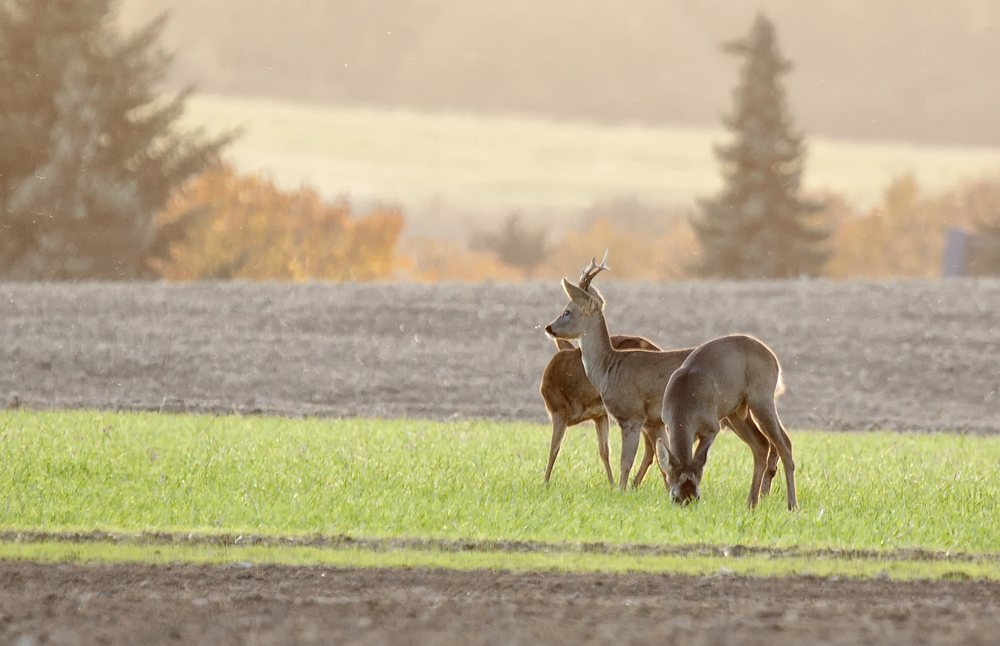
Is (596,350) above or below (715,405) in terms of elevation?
above

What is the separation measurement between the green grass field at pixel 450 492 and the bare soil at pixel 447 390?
96 cm

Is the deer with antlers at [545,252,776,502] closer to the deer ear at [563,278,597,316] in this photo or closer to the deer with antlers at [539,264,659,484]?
the deer ear at [563,278,597,316]

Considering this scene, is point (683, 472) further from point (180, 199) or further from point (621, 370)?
point (180, 199)

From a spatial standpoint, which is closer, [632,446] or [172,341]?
[632,446]

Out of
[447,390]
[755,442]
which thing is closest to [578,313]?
[755,442]

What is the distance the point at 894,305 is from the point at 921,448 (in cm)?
1666

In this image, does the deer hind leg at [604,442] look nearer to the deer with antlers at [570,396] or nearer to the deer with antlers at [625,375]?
Answer: the deer with antlers at [570,396]

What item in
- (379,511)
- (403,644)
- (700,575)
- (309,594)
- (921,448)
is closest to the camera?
(403,644)

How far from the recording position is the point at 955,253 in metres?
59.2

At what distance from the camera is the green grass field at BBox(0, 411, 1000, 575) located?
38.0ft

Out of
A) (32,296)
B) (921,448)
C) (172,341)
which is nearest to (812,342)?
(921,448)

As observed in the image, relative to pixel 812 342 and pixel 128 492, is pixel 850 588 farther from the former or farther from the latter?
pixel 812 342

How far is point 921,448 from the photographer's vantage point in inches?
809

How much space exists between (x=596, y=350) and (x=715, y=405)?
1725mm
